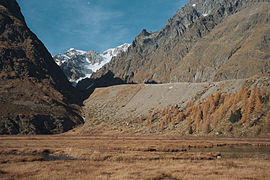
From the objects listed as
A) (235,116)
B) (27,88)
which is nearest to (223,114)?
(235,116)

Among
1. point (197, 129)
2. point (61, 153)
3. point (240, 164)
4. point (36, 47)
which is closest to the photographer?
point (240, 164)

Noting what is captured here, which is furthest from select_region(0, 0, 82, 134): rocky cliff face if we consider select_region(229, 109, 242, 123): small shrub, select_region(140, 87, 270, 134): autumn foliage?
select_region(229, 109, 242, 123): small shrub

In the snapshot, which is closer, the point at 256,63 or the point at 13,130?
the point at 13,130

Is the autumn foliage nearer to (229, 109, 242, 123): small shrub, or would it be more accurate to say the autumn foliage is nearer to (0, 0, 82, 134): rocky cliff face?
(229, 109, 242, 123): small shrub

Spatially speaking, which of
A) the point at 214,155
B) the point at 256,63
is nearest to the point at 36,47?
the point at 214,155

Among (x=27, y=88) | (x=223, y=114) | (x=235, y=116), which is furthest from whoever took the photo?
(x=27, y=88)

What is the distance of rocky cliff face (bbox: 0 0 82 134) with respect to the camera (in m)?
92.6

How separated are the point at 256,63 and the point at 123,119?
418ft

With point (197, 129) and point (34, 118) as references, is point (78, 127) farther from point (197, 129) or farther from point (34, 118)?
point (197, 129)

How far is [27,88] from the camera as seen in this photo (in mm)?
119250

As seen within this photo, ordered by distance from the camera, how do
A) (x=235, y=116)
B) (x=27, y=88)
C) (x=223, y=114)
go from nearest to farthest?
(x=235, y=116) → (x=223, y=114) → (x=27, y=88)

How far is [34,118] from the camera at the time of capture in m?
94.6

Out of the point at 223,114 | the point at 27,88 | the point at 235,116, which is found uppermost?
the point at 27,88

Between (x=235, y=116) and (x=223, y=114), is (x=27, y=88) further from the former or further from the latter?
(x=235, y=116)
